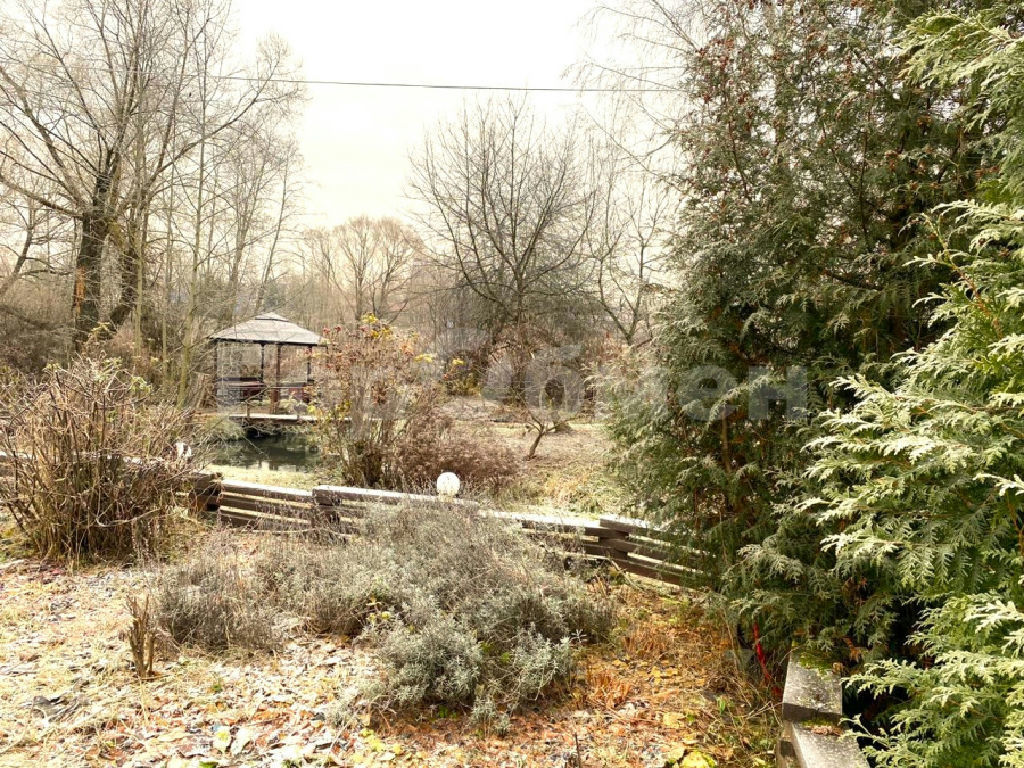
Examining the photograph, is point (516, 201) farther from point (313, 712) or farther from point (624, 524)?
point (313, 712)

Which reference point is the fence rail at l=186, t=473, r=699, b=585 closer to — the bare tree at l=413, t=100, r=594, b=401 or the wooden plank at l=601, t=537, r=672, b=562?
the wooden plank at l=601, t=537, r=672, b=562

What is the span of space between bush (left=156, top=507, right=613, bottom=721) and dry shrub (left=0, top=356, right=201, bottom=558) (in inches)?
41.3

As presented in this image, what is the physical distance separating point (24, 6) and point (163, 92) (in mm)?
2710

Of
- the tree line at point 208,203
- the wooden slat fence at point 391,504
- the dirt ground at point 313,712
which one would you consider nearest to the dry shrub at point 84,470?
the wooden slat fence at point 391,504

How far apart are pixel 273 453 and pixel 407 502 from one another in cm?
724

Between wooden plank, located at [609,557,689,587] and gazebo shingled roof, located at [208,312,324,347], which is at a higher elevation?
gazebo shingled roof, located at [208,312,324,347]

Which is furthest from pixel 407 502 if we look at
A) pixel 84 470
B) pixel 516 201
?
pixel 516 201

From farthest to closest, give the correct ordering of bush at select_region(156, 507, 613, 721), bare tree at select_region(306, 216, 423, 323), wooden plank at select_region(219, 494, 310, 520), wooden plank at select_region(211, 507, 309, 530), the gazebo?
bare tree at select_region(306, 216, 423, 323)
the gazebo
wooden plank at select_region(219, 494, 310, 520)
wooden plank at select_region(211, 507, 309, 530)
bush at select_region(156, 507, 613, 721)

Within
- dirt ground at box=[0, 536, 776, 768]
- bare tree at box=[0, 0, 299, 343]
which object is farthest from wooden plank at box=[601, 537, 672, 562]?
bare tree at box=[0, 0, 299, 343]

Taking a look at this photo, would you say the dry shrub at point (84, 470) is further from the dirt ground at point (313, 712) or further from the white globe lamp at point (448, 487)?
the white globe lamp at point (448, 487)

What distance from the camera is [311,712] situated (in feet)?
Result: 8.21

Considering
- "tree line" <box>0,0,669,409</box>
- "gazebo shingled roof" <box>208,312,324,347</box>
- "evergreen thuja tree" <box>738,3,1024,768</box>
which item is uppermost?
"tree line" <box>0,0,669,409</box>

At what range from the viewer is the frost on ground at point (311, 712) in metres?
2.25

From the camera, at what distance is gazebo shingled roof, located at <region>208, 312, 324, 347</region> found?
12.4 metres
